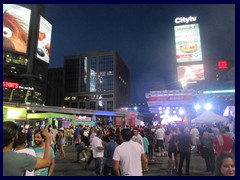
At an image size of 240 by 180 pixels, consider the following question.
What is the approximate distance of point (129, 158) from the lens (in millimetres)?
4465

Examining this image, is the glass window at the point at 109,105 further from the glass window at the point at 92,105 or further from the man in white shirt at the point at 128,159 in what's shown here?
the man in white shirt at the point at 128,159

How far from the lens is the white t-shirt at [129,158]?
4.44m

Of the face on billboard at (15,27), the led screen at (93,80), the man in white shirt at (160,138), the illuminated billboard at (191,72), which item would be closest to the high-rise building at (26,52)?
the face on billboard at (15,27)

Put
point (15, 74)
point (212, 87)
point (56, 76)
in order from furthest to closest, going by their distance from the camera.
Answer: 1. point (56, 76)
2. point (15, 74)
3. point (212, 87)

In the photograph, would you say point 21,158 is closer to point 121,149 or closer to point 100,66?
point 121,149

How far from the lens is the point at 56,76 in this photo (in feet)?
405

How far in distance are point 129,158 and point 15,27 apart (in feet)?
209

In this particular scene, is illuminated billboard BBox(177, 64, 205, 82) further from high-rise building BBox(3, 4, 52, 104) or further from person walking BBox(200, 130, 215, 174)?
high-rise building BBox(3, 4, 52, 104)

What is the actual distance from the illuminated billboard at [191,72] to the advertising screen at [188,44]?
1.09 metres

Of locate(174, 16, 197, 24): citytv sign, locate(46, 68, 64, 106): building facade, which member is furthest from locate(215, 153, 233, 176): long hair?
locate(46, 68, 64, 106): building facade

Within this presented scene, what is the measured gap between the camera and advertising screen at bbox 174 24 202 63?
3659cm
